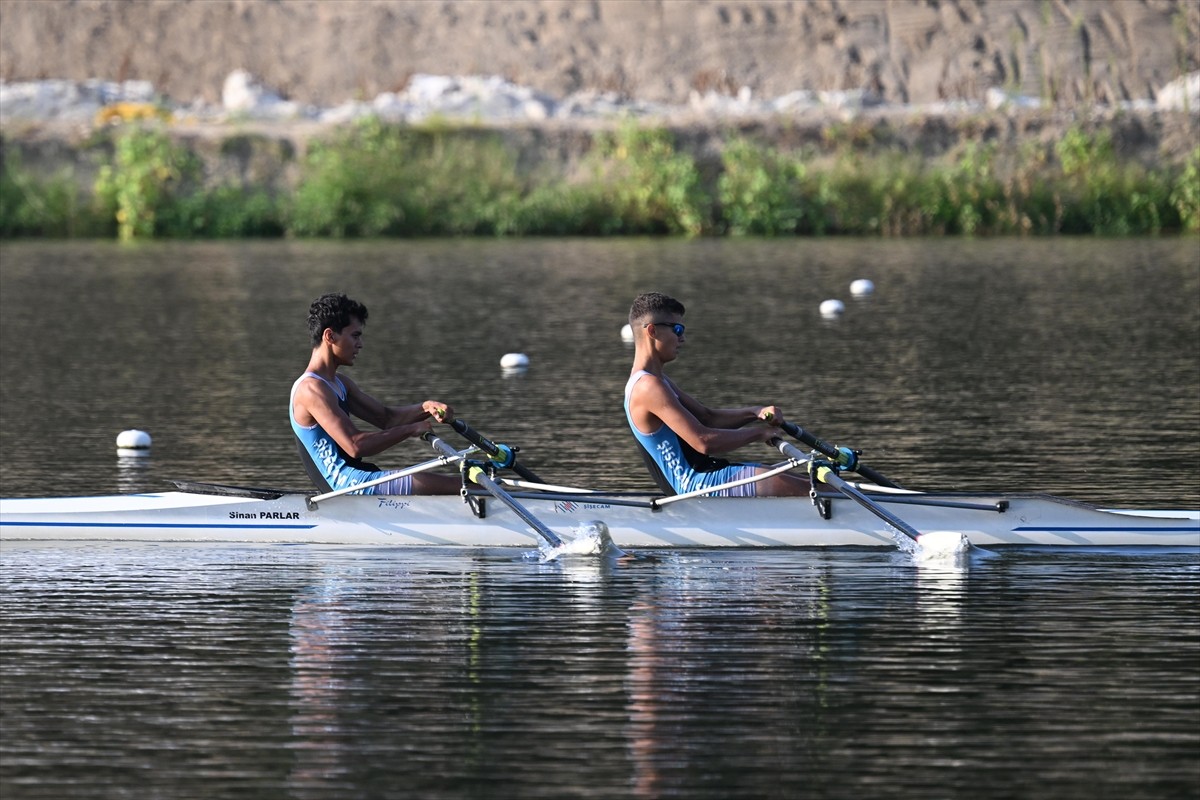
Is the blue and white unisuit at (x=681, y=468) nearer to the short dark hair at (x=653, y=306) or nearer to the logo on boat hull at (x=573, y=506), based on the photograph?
the logo on boat hull at (x=573, y=506)

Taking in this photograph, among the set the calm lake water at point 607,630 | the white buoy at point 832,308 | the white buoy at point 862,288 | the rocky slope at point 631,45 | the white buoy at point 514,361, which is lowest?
the calm lake water at point 607,630

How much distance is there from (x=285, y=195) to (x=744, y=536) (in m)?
36.8

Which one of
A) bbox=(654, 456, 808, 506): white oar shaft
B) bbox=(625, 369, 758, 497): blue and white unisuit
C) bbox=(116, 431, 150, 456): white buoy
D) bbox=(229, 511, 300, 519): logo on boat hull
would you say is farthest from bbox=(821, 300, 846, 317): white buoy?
bbox=(229, 511, 300, 519): logo on boat hull

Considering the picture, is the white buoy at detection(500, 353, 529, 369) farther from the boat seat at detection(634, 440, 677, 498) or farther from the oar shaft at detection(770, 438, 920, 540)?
the oar shaft at detection(770, 438, 920, 540)

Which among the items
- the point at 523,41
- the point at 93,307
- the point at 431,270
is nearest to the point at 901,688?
the point at 93,307

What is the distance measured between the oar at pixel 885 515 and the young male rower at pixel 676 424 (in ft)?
0.94

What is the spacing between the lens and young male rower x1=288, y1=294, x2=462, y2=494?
11656 millimetres

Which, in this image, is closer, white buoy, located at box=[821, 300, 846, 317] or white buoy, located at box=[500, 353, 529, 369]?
white buoy, located at box=[500, 353, 529, 369]

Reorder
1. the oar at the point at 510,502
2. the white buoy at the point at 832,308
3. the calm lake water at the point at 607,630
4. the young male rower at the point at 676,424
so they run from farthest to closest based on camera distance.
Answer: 1. the white buoy at the point at 832,308
2. the oar at the point at 510,502
3. the young male rower at the point at 676,424
4. the calm lake water at the point at 607,630

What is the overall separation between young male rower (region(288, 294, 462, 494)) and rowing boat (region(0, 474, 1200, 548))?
0.15 metres

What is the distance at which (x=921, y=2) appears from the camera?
59.4m

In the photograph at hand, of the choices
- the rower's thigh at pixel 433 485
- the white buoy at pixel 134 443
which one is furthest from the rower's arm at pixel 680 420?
the white buoy at pixel 134 443

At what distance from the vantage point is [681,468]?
11.8m

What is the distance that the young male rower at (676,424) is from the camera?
11.4 meters
